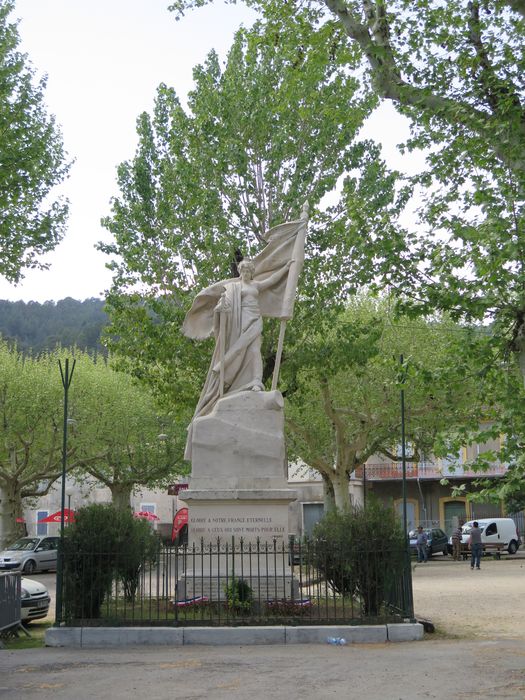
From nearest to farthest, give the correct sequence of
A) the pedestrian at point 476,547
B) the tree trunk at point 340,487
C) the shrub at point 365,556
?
the shrub at point 365,556, the pedestrian at point 476,547, the tree trunk at point 340,487

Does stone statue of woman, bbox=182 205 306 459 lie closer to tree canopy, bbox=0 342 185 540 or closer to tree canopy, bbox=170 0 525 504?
tree canopy, bbox=170 0 525 504

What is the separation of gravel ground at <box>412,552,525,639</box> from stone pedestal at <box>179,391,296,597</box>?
3.03 meters

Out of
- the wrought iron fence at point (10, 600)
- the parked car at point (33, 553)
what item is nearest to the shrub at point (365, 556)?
the wrought iron fence at point (10, 600)

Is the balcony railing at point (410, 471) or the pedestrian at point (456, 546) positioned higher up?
the balcony railing at point (410, 471)

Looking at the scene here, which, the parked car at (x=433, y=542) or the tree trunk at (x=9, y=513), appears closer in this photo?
the tree trunk at (x=9, y=513)

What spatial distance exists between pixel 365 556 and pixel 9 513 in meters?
28.0

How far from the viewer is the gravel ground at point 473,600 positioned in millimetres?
13766

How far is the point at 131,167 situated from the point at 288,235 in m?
10.5

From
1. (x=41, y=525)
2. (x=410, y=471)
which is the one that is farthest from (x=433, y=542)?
(x=41, y=525)

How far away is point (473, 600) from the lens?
1894cm

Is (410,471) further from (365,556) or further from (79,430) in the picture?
(365,556)

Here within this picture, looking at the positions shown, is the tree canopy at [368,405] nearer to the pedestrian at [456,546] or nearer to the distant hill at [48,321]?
the pedestrian at [456,546]

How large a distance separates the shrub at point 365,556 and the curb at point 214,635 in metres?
0.68

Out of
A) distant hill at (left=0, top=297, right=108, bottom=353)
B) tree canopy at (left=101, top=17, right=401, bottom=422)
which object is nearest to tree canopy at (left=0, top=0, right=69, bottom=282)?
tree canopy at (left=101, top=17, right=401, bottom=422)
